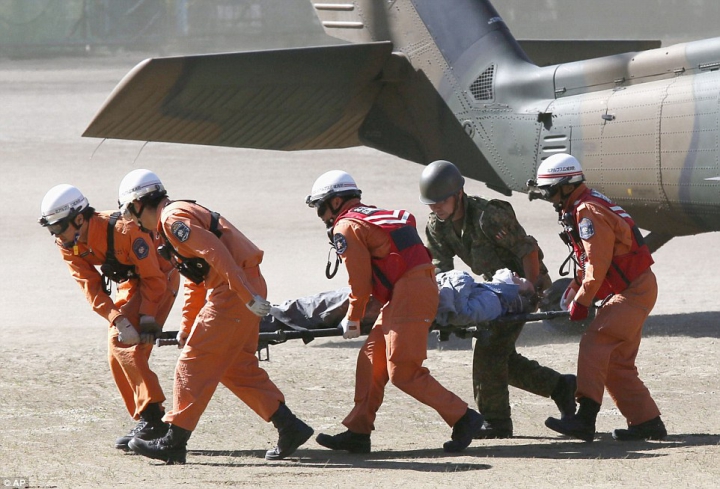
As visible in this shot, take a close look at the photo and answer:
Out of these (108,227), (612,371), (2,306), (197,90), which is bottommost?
(2,306)

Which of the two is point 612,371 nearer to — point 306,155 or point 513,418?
point 513,418

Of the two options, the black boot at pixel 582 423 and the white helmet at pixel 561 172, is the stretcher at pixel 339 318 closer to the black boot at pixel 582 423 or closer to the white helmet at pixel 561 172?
the black boot at pixel 582 423

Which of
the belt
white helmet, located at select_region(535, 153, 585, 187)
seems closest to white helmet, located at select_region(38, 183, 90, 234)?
the belt

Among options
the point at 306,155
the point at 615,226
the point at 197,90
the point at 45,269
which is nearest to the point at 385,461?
the point at 615,226

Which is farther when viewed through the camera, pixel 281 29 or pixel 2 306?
pixel 281 29

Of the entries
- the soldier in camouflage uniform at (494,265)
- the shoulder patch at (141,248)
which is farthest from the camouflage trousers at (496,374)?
the shoulder patch at (141,248)

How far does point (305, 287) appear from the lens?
44.0 feet

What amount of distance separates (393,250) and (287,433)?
1.23 meters

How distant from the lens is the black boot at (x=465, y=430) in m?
6.50

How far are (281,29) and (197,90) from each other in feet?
82.2

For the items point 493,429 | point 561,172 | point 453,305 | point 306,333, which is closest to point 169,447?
point 306,333

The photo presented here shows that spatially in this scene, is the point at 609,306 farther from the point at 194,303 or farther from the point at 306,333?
the point at 194,303

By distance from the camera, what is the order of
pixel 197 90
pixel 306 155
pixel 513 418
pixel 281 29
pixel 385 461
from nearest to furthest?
1. pixel 385 461
2. pixel 513 418
3. pixel 197 90
4. pixel 306 155
5. pixel 281 29

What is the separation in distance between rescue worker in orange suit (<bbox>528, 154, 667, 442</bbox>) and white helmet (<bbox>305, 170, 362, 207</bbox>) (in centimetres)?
123
